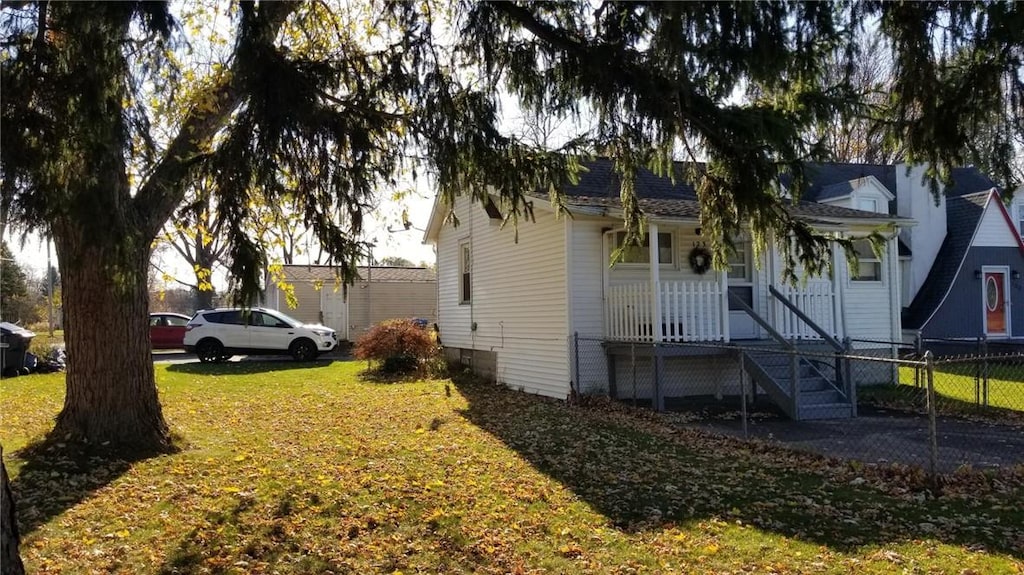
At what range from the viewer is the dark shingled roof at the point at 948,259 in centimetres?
1980

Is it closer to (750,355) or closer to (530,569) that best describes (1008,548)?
(530,569)

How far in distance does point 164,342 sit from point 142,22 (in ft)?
80.8

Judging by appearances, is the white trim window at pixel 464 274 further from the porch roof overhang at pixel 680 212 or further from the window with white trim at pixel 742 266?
the window with white trim at pixel 742 266

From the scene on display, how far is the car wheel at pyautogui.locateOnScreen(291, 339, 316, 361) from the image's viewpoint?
21.7 m

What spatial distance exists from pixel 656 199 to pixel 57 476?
10702 millimetres

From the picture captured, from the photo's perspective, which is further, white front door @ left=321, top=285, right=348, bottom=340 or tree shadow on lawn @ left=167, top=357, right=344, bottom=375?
white front door @ left=321, top=285, right=348, bottom=340

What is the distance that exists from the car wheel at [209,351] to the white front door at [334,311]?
8745mm

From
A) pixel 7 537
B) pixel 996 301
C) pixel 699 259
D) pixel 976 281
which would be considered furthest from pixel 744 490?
pixel 996 301

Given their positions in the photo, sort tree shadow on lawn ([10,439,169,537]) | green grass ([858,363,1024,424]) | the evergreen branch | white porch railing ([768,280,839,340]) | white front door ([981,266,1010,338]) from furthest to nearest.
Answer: white front door ([981,266,1010,338]), white porch railing ([768,280,839,340]), green grass ([858,363,1024,424]), tree shadow on lawn ([10,439,169,537]), the evergreen branch

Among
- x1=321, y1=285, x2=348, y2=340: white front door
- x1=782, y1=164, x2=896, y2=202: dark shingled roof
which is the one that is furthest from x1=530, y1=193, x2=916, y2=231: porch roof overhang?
x1=321, y1=285, x2=348, y2=340: white front door

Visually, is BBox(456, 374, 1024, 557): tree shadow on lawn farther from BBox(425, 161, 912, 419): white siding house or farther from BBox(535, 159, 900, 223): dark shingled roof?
BBox(535, 159, 900, 223): dark shingled roof

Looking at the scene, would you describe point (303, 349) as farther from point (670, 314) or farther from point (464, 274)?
point (670, 314)

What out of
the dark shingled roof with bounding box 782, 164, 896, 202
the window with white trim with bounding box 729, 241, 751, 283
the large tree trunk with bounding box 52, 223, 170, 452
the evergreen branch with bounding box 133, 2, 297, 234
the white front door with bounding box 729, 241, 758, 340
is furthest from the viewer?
the dark shingled roof with bounding box 782, 164, 896, 202

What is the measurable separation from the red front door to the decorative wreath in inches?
477
